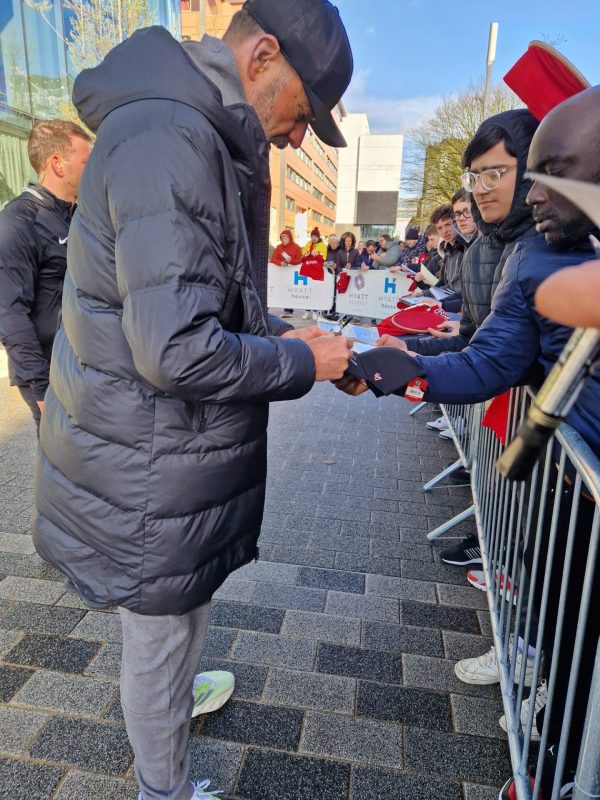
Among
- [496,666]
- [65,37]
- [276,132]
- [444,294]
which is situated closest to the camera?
[276,132]

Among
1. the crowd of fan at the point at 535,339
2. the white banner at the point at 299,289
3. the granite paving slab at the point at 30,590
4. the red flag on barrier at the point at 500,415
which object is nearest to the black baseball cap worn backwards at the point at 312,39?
the crowd of fan at the point at 535,339

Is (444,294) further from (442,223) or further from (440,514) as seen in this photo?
(440,514)

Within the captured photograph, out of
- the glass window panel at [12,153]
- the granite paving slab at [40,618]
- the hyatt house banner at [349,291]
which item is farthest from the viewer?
the hyatt house banner at [349,291]

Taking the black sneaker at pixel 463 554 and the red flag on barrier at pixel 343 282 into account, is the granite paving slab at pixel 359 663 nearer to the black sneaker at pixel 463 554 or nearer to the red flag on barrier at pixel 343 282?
→ the black sneaker at pixel 463 554

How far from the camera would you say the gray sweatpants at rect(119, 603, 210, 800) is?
1532 millimetres

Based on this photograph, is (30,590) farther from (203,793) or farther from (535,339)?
(535,339)

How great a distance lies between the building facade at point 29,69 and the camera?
1176 cm

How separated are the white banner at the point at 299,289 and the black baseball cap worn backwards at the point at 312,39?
474 inches

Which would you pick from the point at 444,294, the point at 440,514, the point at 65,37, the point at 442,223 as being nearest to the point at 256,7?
the point at 440,514

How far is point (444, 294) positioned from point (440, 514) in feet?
10.4

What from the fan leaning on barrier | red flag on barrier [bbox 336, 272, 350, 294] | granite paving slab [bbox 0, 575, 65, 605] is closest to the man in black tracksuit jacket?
granite paving slab [bbox 0, 575, 65, 605]

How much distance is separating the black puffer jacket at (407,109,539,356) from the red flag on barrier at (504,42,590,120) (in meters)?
0.10

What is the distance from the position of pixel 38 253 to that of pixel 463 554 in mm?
2929

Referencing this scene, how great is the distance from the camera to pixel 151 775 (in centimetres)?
162
